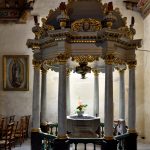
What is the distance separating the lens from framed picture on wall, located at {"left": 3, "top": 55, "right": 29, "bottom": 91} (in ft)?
39.9

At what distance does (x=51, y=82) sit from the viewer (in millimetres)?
12273

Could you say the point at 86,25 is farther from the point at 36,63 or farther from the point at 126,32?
the point at 36,63

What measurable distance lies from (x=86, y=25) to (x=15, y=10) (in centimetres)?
594

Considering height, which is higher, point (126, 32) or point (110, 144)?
point (126, 32)

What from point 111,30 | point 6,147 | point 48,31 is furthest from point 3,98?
point 111,30

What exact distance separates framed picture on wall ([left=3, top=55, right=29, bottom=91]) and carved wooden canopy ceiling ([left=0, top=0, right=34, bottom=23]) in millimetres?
1392

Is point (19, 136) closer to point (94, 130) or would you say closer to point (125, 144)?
point (94, 130)

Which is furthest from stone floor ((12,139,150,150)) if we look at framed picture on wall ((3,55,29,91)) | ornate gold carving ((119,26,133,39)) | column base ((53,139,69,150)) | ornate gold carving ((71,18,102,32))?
ornate gold carving ((71,18,102,32))

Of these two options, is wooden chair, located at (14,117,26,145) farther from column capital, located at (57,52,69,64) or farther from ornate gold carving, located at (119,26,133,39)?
ornate gold carving, located at (119,26,133,39)

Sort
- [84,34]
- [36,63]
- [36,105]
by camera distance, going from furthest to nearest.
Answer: [36,63]
[36,105]
[84,34]

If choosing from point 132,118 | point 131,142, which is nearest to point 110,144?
point 131,142

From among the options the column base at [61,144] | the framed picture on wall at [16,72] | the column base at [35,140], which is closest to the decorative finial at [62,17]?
the column base at [61,144]

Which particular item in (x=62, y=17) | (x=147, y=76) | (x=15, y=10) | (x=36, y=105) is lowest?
(x=36, y=105)

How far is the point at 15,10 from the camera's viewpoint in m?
12.3
